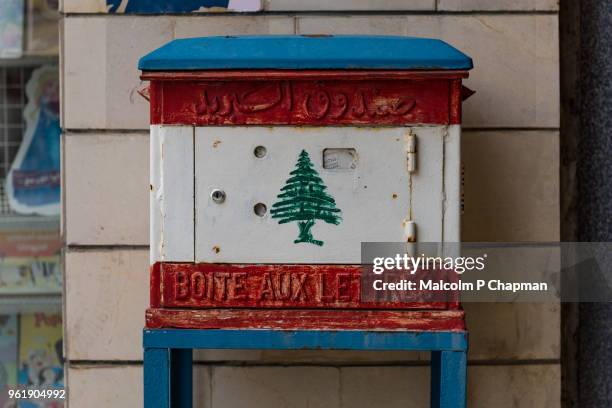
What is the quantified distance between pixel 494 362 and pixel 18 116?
2.45m

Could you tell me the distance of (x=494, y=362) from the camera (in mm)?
3283

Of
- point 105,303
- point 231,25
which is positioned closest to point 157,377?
point 105,303

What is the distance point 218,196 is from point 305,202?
27 cm

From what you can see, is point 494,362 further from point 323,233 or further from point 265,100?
point 265,100

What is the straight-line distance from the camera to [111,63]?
3275mm

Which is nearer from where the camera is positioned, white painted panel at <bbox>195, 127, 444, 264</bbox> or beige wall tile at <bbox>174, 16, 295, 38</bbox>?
white painted panel at <bbox>195, 127, 444, 264</bbox>

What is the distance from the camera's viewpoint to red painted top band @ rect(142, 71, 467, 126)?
8.10ft

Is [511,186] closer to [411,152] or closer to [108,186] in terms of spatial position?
[411,152]

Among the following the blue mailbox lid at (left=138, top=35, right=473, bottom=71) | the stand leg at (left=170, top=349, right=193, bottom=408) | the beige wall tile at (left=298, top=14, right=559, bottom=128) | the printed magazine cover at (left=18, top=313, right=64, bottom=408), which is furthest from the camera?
the printed magazine cover at (left=18, top=313, right=64, bottom=408)

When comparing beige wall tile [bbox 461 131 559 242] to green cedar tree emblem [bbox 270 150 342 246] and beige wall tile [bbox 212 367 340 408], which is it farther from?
green cedar tree emblem [bbox 270 150 342 246]

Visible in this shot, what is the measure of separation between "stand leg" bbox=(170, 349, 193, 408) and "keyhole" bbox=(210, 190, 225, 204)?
585 mm

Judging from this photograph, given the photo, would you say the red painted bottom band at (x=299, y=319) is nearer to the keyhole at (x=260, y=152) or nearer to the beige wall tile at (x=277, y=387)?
the keyhole at (x=260, y=152)

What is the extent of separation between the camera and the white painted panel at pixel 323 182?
2477mm

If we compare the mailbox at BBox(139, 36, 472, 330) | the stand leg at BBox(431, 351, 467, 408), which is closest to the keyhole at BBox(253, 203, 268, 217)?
the mailbox at BBox(139, 36, 472, 330)
